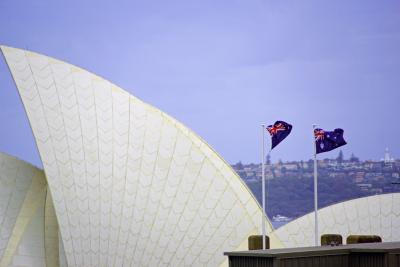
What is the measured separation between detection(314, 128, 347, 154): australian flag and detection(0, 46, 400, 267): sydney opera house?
5.02m

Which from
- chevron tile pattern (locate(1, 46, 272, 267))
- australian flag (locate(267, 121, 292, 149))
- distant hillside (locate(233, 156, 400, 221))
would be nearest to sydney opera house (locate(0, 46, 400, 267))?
chevron tile pattern (locate(1, 46, 272, 267))

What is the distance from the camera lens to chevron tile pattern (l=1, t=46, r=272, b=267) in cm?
2598

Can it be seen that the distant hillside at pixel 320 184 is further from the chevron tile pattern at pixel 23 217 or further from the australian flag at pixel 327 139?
the australian flag at pixel 327 139

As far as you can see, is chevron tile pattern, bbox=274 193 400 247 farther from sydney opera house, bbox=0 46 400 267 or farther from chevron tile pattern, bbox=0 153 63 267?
chevron tile pattern, bbox=0 153 63 267

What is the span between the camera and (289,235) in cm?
2762

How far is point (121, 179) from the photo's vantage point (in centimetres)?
2644

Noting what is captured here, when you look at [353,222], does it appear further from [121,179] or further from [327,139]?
[121,179]

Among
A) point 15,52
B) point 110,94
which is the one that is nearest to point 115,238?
point 110,94

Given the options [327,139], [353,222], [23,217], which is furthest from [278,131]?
[23,217]

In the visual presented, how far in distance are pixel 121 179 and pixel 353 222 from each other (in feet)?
29.4

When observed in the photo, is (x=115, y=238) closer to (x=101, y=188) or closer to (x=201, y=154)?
(x=101, y=188)

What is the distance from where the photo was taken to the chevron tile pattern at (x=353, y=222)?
90.4 ft

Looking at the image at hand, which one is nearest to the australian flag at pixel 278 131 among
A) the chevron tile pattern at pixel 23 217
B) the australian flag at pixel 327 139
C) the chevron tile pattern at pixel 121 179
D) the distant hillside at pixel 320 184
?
the australian flag at pixel 327 139

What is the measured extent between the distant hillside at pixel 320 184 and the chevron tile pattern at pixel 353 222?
77338 millimetres
